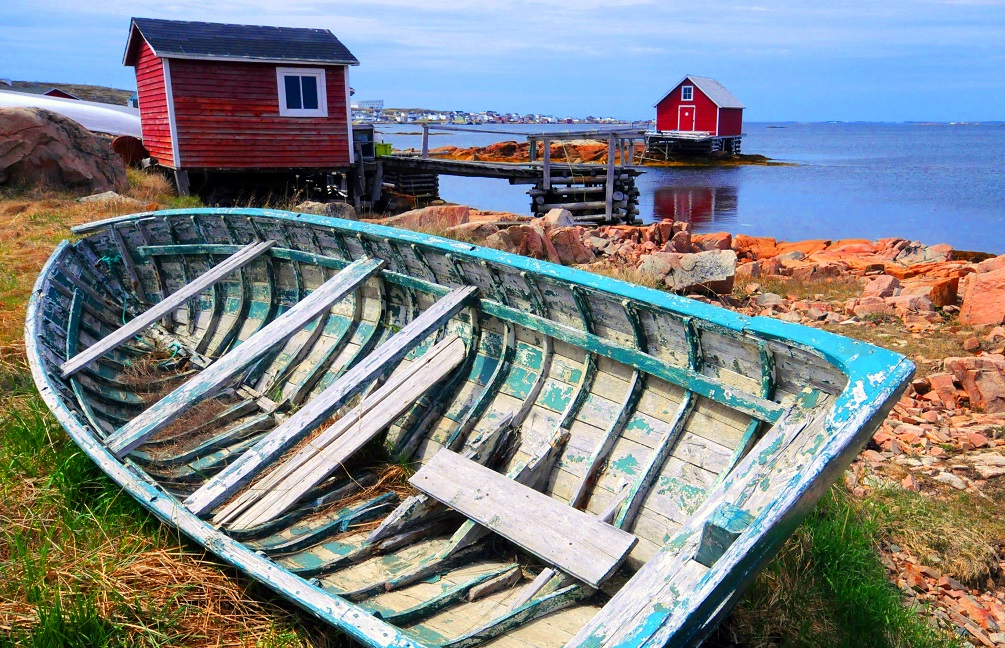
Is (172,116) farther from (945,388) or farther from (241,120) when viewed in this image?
(945,388)

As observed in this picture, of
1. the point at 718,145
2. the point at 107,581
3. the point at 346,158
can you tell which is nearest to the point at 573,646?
the point at 107,581

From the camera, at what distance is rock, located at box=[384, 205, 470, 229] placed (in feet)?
40.8

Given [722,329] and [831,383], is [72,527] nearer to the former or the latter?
[722,329]

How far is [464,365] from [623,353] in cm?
126

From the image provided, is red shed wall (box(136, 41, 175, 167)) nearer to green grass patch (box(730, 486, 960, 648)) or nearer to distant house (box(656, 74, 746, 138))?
green grass patch (box(730, 486, 960, 648))

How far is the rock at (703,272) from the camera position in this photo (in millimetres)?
10242

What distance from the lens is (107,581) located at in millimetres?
3176

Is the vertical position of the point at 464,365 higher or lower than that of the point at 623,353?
lower

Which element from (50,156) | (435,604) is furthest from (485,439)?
(50,156)

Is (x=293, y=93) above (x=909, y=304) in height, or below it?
above

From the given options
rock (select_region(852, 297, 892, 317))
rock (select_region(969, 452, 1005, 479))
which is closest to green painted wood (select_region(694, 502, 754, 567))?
rock (select_region(969, 452, 1005, 479))

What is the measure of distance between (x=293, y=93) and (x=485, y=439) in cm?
1522

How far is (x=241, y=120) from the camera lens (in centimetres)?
1688

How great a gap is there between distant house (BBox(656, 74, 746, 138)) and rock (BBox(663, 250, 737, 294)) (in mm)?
46274
